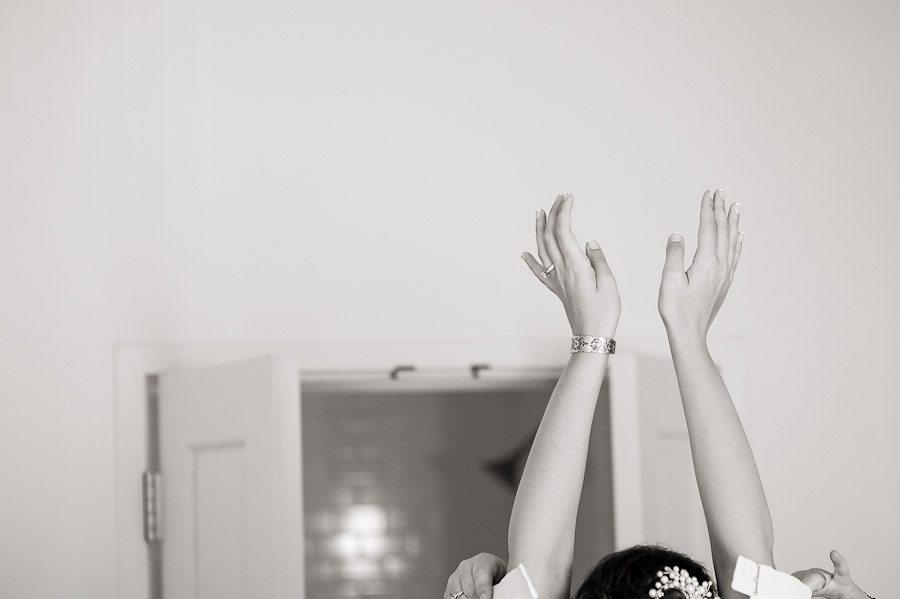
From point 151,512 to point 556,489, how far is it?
1886 mm

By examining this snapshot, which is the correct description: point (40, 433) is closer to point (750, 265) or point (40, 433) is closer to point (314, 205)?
point (314, 205)

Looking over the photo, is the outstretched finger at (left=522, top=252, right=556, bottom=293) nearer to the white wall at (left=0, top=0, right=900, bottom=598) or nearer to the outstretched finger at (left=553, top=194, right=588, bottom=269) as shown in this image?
the outstretched finger at (left=553, top=194, right=588, bottom=269)

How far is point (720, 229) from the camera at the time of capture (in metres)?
1.65

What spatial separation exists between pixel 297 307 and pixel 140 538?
2.80 feet

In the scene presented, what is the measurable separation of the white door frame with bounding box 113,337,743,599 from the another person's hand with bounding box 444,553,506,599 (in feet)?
4.43

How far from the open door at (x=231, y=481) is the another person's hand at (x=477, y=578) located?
3.03 ft

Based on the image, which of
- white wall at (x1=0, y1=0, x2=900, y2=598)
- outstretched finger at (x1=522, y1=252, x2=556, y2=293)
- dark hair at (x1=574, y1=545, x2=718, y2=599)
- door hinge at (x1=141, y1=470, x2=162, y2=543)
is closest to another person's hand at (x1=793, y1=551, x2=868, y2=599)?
dark hair at (x1=574, y1=545, x2=718, y2=599)

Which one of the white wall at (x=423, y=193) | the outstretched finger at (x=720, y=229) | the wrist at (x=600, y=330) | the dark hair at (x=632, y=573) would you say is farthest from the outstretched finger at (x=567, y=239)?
the white wall at (x=423, y=193)

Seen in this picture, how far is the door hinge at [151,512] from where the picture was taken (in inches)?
122

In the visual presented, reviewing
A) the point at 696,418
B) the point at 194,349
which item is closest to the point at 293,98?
the point at 194,349

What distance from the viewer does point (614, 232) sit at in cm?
364

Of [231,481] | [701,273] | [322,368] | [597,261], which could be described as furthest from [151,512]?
[701,273]

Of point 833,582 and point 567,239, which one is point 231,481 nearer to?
point 567,239

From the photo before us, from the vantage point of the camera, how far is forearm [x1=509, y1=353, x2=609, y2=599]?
1.58 meters
